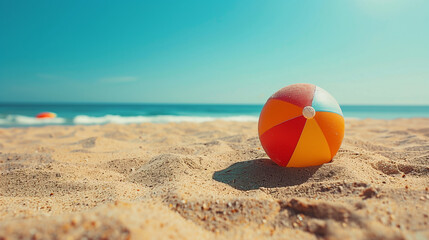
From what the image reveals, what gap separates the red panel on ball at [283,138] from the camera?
8.69ft

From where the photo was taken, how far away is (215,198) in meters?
2.05

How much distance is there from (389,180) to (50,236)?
2912 mm

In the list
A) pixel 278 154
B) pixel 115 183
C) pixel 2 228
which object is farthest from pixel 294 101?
pixel 2 228

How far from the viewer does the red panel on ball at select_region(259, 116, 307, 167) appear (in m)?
2.65

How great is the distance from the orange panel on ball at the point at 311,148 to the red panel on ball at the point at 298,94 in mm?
242

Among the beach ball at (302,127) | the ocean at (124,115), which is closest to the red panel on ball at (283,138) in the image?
the beach ball at (302,127)

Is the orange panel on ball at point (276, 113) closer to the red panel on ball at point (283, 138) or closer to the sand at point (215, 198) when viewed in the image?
the red panel on ball at point (283, 138)

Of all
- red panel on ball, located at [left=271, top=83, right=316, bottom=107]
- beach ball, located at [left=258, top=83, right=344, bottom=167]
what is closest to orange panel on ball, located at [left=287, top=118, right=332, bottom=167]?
beach ball, located at [left=258, top=83, right=344, bottom=167]

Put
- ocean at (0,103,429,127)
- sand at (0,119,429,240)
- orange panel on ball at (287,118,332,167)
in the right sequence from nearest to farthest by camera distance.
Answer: sand at (0,119,429,240)
orange panel on ball at (287,118,332,167)
ocean at (0,103,429,127)

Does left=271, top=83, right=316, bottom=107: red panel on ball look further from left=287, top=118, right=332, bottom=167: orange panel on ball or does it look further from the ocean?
the ocean

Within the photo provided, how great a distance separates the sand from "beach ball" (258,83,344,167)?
0.19m

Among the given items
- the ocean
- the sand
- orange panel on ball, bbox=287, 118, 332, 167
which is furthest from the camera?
the ocean

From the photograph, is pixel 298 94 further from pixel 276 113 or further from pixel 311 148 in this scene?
pixel 311 148

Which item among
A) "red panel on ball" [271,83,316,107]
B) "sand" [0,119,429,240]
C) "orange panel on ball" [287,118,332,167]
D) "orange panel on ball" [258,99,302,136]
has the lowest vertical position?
"sand" [0,119,429,240]
